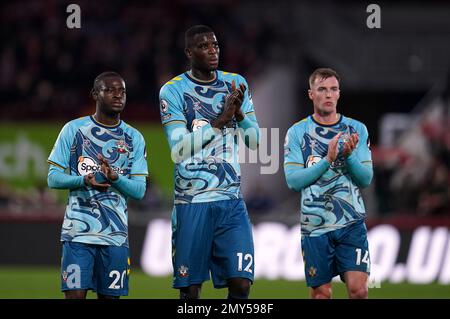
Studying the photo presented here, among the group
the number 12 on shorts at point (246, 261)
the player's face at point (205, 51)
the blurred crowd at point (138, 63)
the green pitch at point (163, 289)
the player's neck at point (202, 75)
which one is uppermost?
the blurred crowd at point (138, 63)

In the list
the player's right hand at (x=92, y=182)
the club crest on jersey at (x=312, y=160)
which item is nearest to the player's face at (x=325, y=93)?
the club crest on jersey at (x=312, y=160)

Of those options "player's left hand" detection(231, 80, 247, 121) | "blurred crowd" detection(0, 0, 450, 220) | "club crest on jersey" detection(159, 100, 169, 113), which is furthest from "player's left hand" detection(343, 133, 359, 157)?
"blurred crowd" detection(0, 0, 450, 220)

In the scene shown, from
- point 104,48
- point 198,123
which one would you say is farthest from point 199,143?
point 104,48

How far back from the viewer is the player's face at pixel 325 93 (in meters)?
8.32

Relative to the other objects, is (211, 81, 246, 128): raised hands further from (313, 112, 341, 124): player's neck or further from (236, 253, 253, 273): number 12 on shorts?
(313, 112, 341, 124): player's neck

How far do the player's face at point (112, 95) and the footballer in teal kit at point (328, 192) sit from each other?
146 centimetres

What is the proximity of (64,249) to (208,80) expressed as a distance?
163 centimetres

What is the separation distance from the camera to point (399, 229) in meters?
16.1

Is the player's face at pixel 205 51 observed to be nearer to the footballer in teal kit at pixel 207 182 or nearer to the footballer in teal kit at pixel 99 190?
the footballer in teal kit at pixel 207 182

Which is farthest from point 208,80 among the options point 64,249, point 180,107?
point 64,249

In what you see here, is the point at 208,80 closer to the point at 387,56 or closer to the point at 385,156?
the point at 385,156

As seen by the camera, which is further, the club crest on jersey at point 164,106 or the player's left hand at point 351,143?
the player's left hand at point 351,143

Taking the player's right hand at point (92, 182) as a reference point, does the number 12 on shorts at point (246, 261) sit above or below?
below
